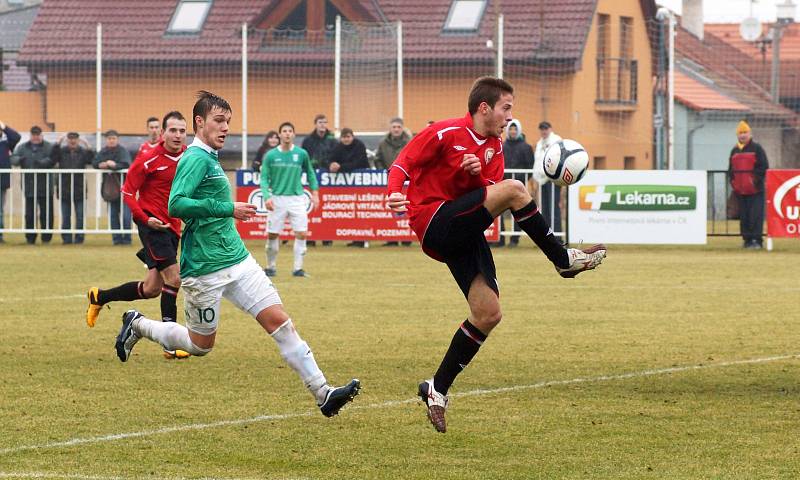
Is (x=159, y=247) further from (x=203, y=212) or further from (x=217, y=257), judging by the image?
(x=203, y=212)

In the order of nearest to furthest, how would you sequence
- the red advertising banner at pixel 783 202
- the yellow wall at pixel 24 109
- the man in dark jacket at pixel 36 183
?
the red advertising banner at pixel 783 202, the man in dark jacket at pixel 36 183, the yellow wall at pixel 24 109

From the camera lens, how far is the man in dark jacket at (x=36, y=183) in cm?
2645

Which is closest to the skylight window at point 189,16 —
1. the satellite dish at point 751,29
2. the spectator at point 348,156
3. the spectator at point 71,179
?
the spectator at point 71,179

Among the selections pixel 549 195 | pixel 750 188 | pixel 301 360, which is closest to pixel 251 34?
pixel 549 195

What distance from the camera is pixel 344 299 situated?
1670 cm

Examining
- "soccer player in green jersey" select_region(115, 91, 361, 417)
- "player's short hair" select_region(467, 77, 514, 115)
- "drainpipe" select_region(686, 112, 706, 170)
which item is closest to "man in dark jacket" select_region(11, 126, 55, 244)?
"drainpipe" select_region(686, 112, 706, 170)

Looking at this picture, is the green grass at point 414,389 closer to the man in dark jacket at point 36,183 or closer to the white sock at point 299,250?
the white sock at point 299,250

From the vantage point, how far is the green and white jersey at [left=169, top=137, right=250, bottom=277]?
27.9ft

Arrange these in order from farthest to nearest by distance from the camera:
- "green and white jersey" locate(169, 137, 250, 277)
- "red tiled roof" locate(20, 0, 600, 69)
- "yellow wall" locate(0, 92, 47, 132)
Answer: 1. "yellow wall" locate(0, 92, 47, 132)
2. "red tiled roof" locate(20, 0, 600, 69)
3. "green and white jersey" locate(169, 137, 250, 277)

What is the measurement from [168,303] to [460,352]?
4.44 metres

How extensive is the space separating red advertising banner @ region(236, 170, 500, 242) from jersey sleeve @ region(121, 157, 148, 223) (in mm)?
12657

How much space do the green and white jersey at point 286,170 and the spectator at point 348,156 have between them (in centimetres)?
516

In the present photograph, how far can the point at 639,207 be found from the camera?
24.5 m

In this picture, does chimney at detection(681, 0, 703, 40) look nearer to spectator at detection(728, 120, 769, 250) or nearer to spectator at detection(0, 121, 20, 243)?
spectator at detection(728, 120, 769, 250)
